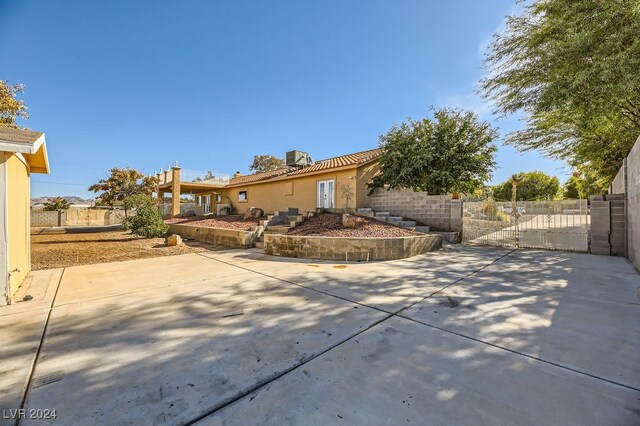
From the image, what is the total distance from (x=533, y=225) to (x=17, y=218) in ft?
54.1

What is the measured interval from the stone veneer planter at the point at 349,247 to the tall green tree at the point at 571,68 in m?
5.80

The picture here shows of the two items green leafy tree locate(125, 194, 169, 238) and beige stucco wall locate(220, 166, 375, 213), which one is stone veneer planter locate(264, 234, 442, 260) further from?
green leafy tree locate(125, 194, 169, 238)

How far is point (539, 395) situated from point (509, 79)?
10.3 meters

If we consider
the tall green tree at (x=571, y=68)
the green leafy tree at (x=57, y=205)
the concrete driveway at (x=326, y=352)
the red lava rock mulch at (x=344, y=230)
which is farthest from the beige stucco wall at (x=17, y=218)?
the green leafy tree at (x=57, y=205)

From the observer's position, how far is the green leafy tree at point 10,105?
12750mm

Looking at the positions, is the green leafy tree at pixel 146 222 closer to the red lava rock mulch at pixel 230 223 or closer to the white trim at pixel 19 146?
the red lava rock mulch at pixel 230 223

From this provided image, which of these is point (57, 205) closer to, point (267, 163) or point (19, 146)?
point (267, 163)

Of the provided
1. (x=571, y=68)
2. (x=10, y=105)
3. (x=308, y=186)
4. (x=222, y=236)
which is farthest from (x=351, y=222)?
(x=10, y=105)

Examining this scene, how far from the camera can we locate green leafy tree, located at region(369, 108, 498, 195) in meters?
11.7

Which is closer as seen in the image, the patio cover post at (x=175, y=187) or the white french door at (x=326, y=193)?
the white french door at (x=326, y=193)

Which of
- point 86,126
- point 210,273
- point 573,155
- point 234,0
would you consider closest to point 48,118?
point 86,126

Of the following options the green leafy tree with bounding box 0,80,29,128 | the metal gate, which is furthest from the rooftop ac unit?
the green leafy tree with bounding box 0,80,29,128

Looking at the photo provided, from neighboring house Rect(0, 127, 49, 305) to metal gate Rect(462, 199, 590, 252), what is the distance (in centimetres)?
1314

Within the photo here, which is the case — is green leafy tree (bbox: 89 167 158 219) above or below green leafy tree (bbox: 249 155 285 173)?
below
